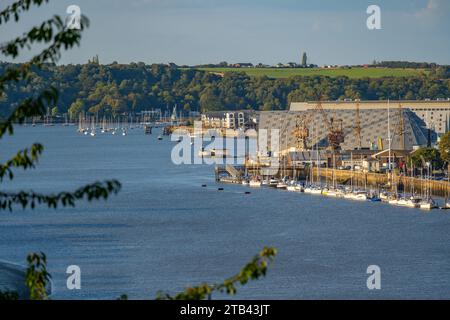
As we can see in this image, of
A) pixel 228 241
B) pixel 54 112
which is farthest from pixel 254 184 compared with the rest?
pixel 54 112

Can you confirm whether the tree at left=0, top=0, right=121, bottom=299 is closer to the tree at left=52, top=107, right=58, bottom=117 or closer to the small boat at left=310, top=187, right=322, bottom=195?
the small boat at left=310, top=187, right=322, bottom=195

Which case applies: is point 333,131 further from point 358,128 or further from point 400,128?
point 358,128

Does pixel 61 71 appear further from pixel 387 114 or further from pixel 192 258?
pixel 192 258

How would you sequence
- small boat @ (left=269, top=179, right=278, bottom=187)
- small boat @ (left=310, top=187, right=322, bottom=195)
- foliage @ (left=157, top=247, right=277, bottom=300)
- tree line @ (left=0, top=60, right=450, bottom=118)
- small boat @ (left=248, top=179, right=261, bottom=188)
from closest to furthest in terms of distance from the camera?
foliage @ (left=157, top=247, right=277, bottom=300) → small boat @ (left=310, top=187, right=322, bottom=195) → small boat @ (left=248, top=179, right=261, bottom=188) → small boat @ (left=269, top=179, right=278, bottom=187) → tree line @ (left=0, top=60, right=450, bottom=118)

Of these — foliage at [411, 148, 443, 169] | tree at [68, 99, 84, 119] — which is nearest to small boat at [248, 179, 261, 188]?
foliage at [411, 148, 443, 169]

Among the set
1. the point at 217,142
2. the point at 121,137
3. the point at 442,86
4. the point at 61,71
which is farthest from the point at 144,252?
the point at 61,71

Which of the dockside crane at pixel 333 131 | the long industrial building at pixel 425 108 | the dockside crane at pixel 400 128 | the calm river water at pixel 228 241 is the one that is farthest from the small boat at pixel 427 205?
the long industrial building at pixel 425 108
